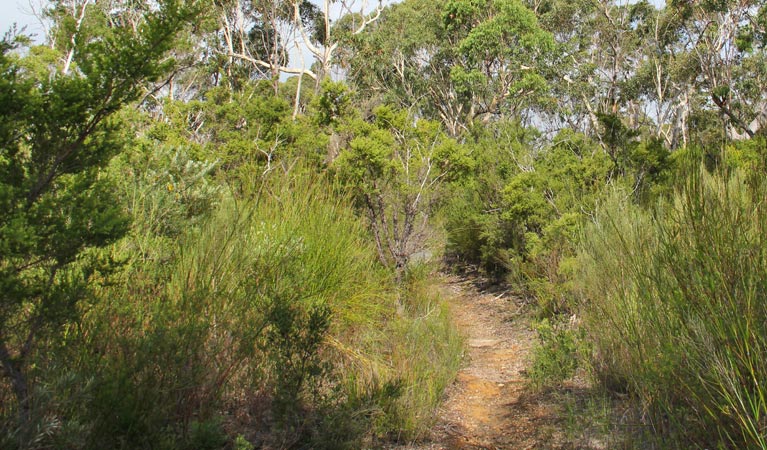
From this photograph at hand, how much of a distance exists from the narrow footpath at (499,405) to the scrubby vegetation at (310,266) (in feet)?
0.73

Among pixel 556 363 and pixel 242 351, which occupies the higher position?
pixel 242 351

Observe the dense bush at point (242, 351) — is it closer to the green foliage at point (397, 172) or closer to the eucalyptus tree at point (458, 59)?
the green foliage at point (397, 172)

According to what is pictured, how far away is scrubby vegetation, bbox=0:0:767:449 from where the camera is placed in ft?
8.06

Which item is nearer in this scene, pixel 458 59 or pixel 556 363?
pixel 556 363

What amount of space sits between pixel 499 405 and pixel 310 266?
6.11ft

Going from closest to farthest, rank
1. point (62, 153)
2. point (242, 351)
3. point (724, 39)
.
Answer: point (62, 153)
point (242, 351)
point (724, 39)

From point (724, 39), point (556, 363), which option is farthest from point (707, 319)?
point (724, 39)

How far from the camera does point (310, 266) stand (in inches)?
196

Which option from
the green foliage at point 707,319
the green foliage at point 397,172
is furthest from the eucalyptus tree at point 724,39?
the green foliage at point 707,319

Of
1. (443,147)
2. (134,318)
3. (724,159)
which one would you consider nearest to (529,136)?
(443,147)

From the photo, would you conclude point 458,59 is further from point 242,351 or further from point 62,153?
point 62,153

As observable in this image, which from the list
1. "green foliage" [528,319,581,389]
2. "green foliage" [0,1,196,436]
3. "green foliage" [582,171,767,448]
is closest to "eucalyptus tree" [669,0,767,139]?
"green foliage" [528,319,581,389]

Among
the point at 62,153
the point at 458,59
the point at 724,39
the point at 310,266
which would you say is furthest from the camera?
the point at 458,59

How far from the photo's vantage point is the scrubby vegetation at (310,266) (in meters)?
2.46
